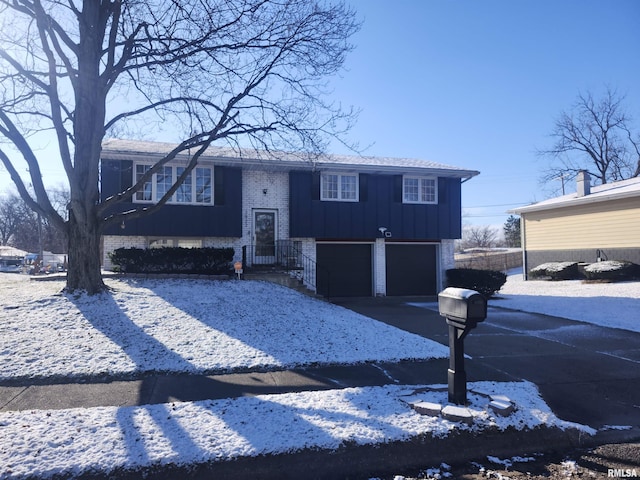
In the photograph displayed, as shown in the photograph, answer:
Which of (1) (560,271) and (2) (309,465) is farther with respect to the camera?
(1) (560,271)

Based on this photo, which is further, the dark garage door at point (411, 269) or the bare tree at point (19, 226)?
the bare tree at point (19, 226)

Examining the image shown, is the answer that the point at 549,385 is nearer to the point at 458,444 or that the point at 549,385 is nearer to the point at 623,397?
the point at 623,397

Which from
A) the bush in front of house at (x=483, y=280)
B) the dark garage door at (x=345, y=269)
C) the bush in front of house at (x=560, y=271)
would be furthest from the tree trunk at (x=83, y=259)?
the bush in front of house at (x=560, y=271)

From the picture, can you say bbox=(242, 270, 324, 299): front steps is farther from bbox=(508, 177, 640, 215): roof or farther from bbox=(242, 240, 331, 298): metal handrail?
bbox=(508, 177, 640, 215): roof

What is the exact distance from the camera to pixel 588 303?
1318 centimetres

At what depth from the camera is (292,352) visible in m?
6.73

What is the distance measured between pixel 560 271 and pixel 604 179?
2306 centimetres

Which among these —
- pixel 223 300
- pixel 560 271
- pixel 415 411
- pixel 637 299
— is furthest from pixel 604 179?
pixel 415 411

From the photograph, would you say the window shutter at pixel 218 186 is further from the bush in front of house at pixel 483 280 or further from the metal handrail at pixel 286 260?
the bush in front of house at pixel 483 280

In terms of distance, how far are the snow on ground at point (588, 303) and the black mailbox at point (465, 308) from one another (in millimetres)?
7754

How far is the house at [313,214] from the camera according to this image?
580 inches

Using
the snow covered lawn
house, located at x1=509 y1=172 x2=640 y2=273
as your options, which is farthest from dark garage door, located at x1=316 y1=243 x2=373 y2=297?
house, located at x1=509 y1=172 x2=640 y2=273

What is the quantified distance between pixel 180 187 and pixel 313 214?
4904mm

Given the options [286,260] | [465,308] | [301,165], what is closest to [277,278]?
[286,260]
